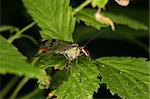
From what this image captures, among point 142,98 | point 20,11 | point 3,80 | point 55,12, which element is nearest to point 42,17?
point 55,12

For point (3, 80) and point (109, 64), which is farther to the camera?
point (3, 80)

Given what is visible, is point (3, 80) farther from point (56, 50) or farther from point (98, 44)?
point (56, 50)

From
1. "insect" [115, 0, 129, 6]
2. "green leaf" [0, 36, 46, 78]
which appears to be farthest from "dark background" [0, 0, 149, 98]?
"green leaf" [0, 36, 46, 78]

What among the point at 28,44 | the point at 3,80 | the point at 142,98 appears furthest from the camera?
the point at 28,44

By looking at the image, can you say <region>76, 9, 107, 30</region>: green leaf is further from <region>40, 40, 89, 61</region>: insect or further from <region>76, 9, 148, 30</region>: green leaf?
<region>40, 40, 89, 61</region>: insect

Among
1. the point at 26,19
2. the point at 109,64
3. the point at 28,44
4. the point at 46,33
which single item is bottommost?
the point at 109,64

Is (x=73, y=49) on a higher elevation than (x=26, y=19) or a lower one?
lower

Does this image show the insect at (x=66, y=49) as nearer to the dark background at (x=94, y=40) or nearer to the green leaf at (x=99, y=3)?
the green leaf at (x=99, y=3)
